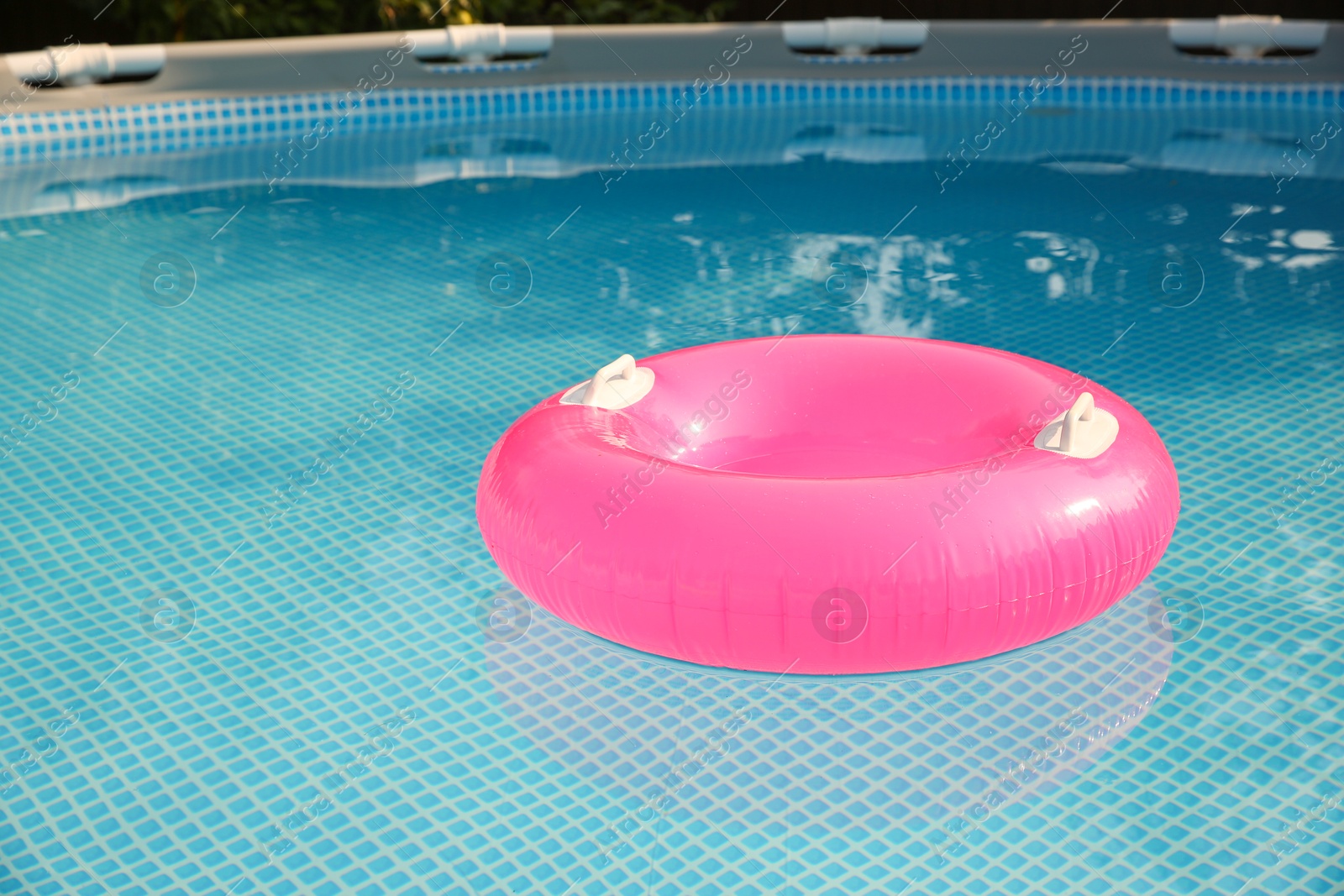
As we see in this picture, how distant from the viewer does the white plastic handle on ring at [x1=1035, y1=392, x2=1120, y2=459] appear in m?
2.06

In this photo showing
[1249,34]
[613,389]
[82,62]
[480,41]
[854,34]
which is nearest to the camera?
[613,389]

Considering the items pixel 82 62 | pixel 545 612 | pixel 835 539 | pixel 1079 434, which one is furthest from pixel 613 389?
pixel 82 62

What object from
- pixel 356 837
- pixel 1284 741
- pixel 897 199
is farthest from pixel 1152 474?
pixel 897 199

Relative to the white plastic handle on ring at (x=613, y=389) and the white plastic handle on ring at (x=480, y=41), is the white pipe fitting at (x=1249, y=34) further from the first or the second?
the white plastic handle on ring at (x=613, y=389)

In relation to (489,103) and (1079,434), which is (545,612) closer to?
(1079,434)

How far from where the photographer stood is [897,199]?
5.20 m

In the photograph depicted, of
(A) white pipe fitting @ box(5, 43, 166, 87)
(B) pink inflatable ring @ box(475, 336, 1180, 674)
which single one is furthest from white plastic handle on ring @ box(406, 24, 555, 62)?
(B) pink inflatable ring @ box(475, 336, 1180, 674)

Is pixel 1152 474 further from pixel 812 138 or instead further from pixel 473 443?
pixel 812 138

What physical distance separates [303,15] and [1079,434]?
276 inches

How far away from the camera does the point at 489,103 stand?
6.92m

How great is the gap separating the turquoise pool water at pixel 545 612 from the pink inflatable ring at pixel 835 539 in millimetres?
177

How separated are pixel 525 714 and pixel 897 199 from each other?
3.59 meters

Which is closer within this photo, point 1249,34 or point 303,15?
point 1249,34

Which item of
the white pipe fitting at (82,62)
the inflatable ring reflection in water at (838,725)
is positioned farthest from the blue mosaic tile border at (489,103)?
the inflatable ring reflection in water at (838,725)
